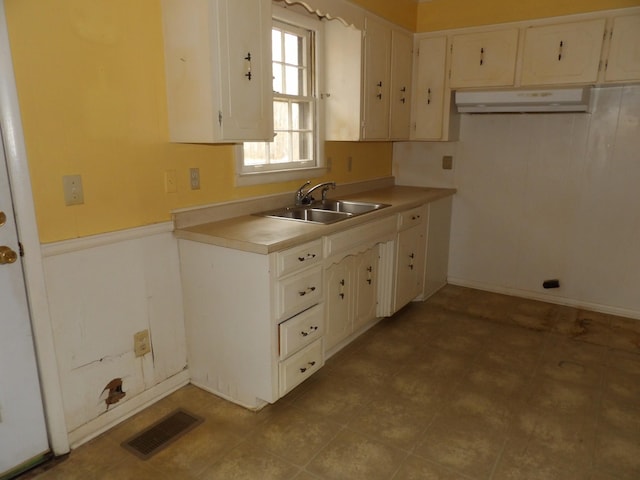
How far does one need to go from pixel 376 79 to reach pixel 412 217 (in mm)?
1030

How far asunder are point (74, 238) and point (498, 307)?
3082 mm

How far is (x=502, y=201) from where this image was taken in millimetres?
3840

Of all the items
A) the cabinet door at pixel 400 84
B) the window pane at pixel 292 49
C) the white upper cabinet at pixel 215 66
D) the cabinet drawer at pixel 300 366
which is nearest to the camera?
the white upper cabinet at pixel 215 66

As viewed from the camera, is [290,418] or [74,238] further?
[290,418]

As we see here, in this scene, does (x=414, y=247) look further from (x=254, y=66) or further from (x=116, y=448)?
(x=116, y=448)

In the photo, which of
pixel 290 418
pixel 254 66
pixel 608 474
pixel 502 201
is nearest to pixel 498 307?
pixel 502 201

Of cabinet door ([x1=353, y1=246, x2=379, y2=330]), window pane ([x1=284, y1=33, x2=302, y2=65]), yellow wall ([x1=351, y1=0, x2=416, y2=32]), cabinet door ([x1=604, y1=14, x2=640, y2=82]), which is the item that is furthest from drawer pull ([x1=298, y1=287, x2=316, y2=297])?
cabinet door ([x1=604, y1=14, x2=640, y2=82])

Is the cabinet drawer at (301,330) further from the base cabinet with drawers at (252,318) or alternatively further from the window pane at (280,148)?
the window pane at (280,148)

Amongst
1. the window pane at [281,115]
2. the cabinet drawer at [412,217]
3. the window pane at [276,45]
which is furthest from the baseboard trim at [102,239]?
the cabinet drawer at [412,217]

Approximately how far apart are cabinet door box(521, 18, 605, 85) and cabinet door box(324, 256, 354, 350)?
77.5 inches

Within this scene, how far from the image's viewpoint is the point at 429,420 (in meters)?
2.21

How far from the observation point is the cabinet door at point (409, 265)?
3.21 m

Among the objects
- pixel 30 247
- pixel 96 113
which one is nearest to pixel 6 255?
pixel 30 247

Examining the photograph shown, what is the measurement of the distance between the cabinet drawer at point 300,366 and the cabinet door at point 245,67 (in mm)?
1116
